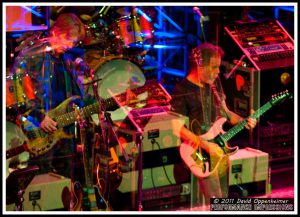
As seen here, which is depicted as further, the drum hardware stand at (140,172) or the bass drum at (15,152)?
the drum hardware stand at (140,172)

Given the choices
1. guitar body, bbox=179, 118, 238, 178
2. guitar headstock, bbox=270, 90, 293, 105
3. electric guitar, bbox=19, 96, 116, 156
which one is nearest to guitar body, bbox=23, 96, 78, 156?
electric guitar, bbox=19, 96, 116, 156

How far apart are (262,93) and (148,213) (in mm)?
1340

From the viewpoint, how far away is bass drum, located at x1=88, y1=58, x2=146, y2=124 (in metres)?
6.20

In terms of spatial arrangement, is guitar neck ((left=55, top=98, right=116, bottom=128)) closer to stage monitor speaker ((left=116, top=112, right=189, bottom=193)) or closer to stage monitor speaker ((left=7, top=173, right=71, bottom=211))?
stage monitor speaker ((left=116, top=112, right=189, bottom=193))

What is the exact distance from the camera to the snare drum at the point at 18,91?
20.1ft

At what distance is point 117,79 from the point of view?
246 inches

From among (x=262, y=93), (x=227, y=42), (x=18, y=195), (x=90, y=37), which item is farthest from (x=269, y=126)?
(x=18, y=195)

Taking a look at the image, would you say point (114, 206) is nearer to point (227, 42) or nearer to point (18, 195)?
point (18, 195)

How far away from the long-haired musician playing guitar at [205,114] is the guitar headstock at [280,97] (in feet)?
0.75

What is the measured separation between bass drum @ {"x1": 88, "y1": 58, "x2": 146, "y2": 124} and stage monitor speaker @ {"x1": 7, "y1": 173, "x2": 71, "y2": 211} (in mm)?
568

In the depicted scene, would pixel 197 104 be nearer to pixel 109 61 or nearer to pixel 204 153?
pixel 204 153

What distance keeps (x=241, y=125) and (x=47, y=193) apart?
1.65m

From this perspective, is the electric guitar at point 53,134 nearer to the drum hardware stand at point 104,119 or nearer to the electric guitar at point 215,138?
the drum hardware stand at point 104,119

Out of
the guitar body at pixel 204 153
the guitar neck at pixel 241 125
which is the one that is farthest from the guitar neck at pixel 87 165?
the guitar neck at pixel 241 125
